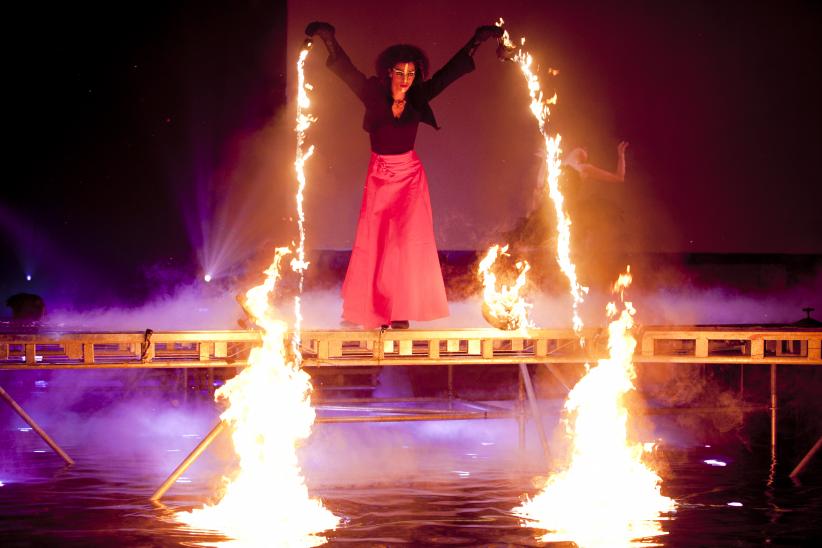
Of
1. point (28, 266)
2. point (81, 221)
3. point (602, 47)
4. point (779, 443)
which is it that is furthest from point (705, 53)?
point (28, 266)

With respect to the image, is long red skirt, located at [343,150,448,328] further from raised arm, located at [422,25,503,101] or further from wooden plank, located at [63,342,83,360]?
wooden plank, located at [63,342,83,360]

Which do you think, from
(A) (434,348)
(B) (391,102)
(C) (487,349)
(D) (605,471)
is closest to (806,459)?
(D) (605,471)

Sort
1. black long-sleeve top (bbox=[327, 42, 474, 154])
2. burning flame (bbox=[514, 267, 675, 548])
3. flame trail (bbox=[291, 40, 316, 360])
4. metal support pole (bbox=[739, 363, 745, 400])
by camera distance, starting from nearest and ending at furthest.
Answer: burning flame (bbox=[514, 267, 675, 548]), black long-sleeve top (bbox=[327, 42, 474, 154]), flame trail (bbox=[291, 40, 316, 360]), metal support pole (bbox=[739, 363, 745, 400])

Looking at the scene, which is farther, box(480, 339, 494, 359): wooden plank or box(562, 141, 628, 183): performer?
box(562, 141, 628, 183): performer

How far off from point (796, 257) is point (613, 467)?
177 inches

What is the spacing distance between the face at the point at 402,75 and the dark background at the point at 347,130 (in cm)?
214

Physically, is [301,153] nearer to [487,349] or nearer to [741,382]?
[487,349]

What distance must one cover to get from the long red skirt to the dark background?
218 cm

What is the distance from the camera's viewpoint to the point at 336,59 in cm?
520

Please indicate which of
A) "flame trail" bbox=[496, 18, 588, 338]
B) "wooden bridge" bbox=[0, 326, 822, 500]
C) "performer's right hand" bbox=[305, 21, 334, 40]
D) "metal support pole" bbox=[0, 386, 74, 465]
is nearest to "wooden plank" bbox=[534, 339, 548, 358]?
"wooden bridge" bbox=[0, 326, 822, 500]

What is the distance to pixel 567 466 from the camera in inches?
223

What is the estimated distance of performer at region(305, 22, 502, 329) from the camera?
17.6 feet

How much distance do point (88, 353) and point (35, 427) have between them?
624 millimetres

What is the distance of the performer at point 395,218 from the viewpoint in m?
5.37
